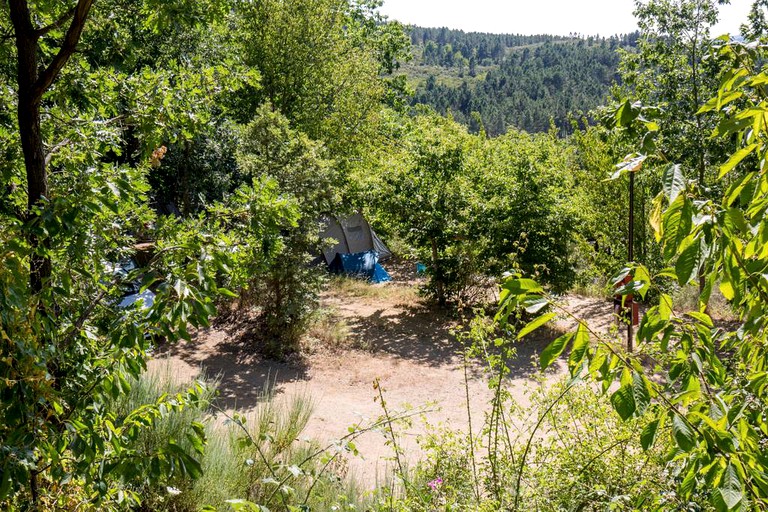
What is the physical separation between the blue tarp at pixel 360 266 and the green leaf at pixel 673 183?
635 inches

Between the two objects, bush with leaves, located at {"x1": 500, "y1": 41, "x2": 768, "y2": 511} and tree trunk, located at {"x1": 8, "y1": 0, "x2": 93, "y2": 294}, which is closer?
bush with leaves, located at {"x1": 500, "y1": 41, "x2": 768, "y2": 511}

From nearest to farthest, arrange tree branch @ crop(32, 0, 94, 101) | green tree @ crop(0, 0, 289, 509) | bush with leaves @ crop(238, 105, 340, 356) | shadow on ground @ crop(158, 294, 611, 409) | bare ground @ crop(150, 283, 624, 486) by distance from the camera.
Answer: green tree @ crop(0, 0, 289, 509) → tree branch @ crop(32, 0, 94, 101) → bare ground @ crop(150, 283, 624, 486) → shadow on ground @ crop(158, 294, 611, 409) → bush with leaves @ crop(238, 105, 340, 356)

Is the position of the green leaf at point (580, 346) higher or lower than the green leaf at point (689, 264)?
lower

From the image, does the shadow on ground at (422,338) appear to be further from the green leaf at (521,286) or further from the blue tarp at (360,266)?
the green leaf at (521,286)

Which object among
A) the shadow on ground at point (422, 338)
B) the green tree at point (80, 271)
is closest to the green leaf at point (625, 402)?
the green tree at point (80, 271)

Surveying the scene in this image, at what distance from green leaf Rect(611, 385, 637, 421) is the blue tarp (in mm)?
16023

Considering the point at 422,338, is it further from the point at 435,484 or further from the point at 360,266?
the point at 435,484

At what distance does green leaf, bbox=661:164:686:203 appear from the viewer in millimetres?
1347

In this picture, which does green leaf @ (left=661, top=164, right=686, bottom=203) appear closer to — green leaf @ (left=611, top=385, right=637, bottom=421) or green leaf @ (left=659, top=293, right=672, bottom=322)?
green leaf @ (left=659, top=293, right=672, bottom=322)

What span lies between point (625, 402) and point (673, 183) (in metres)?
0.54

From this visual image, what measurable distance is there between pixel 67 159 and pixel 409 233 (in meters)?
10.3

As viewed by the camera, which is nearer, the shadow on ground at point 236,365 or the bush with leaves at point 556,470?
the bush with leaves at point 556,470

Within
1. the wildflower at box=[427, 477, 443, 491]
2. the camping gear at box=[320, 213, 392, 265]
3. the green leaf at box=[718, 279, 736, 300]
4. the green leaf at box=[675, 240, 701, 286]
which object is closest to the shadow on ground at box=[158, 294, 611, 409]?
the camping gear at box=[320, 213, 392, 265]

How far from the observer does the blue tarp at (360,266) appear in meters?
17.7
